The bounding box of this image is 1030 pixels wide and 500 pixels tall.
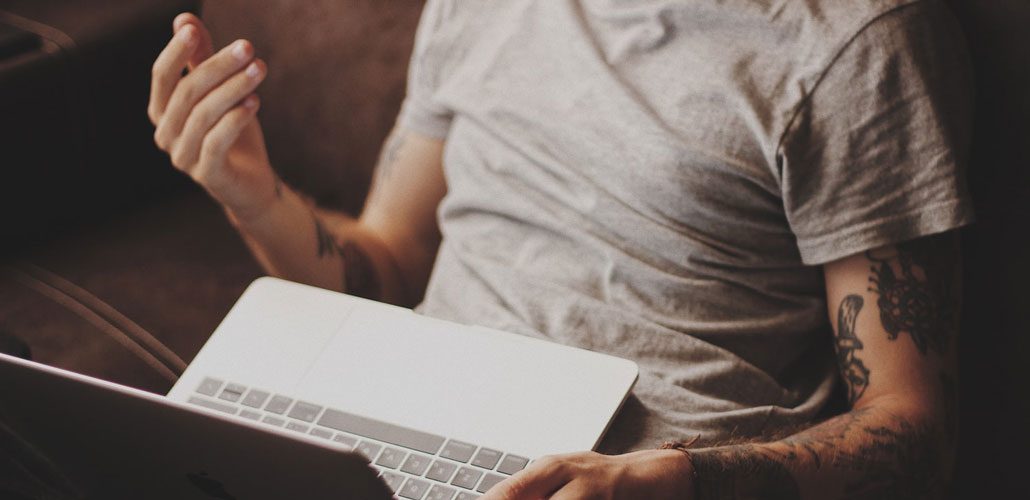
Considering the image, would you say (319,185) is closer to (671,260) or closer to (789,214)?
(671,260)

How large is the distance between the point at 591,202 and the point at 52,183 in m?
0.93

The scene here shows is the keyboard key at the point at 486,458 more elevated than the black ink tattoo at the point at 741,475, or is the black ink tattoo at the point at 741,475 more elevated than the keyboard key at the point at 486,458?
the keyboard key at the point at 486,458

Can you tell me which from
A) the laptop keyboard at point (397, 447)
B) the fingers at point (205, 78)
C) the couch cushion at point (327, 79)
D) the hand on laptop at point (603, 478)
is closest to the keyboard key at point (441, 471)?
the laptop keyboard at point (397, 447)

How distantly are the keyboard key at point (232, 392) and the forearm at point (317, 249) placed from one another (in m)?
0.25

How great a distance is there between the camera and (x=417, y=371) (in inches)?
34.7

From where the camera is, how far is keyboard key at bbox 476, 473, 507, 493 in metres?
0.77

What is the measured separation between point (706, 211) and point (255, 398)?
0.45 meters

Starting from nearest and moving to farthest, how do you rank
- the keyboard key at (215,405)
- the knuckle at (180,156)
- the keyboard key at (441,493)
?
the keyboard key at (441,493)
the keyboard key at (215,405)
the knuckle at (180,156)

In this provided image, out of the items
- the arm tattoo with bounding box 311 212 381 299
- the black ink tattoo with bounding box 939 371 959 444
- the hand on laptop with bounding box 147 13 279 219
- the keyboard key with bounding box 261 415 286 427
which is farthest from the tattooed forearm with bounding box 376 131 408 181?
the black ink tattoo with bounding box 939 371 959 444

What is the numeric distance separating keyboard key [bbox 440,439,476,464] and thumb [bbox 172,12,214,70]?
0.48 metres

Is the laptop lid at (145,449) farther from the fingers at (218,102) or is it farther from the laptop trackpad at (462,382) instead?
the fingers at (218,102)

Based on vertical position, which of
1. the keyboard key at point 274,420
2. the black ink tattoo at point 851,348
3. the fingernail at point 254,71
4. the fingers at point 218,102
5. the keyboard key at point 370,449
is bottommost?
the black ink tattoo at point 851,348

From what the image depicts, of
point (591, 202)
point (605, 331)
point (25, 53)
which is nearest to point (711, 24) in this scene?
point (591, 202)

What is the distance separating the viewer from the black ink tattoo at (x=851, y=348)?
924mm
